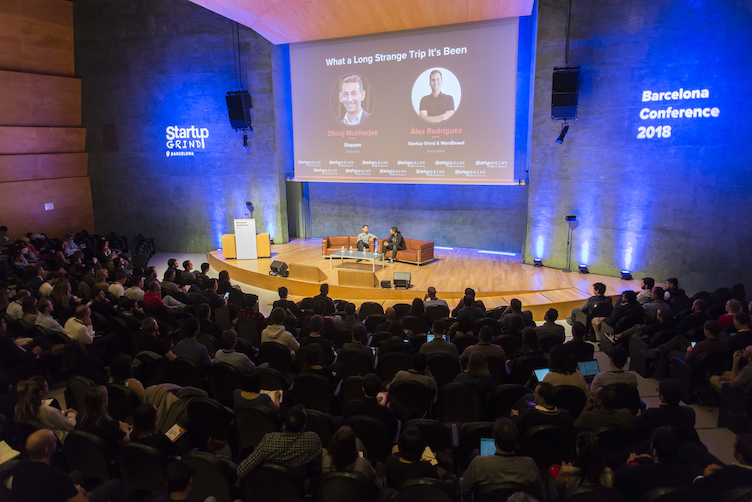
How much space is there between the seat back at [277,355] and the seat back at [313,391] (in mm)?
827

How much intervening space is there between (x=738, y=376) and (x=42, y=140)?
52.4 ft

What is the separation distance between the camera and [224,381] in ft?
14.0

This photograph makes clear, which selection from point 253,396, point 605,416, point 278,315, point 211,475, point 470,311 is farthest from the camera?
point 470,311

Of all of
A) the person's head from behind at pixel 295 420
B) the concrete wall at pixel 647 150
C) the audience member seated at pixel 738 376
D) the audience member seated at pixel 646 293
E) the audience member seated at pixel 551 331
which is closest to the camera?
the person's head from behind at pixel 295 420

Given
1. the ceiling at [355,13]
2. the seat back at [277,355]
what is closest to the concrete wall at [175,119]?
the ceiling at [355,13]

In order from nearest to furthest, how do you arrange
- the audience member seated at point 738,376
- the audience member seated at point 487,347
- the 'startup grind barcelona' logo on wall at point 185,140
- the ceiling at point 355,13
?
the audience member seated at point 738,376
the audience member seated at point 487,347
the ceiling at point 355,13
the 'startup grind barcelona' logo on wall at point 185,140

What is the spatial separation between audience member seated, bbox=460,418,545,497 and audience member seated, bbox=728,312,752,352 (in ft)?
10.8

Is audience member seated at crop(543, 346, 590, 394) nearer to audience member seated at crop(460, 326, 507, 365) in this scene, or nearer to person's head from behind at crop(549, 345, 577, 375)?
person's head from behind at crop(549, 345, 577, 375)

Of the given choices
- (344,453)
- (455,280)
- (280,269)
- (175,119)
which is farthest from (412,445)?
(175,119)

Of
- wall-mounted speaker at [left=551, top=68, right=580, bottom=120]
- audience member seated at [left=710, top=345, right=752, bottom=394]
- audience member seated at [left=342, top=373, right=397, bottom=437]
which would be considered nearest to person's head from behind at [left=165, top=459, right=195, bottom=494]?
audience member seated at [left=342, top=373, right=397, bottom=437]

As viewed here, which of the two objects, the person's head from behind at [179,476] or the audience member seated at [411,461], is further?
the audience member seated at [411,461]

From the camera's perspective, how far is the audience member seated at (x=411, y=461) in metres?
2.72

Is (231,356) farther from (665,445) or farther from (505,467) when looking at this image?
(665,445)

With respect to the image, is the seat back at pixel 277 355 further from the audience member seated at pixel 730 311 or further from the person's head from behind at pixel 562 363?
the audience member seated at pixel 730 311
